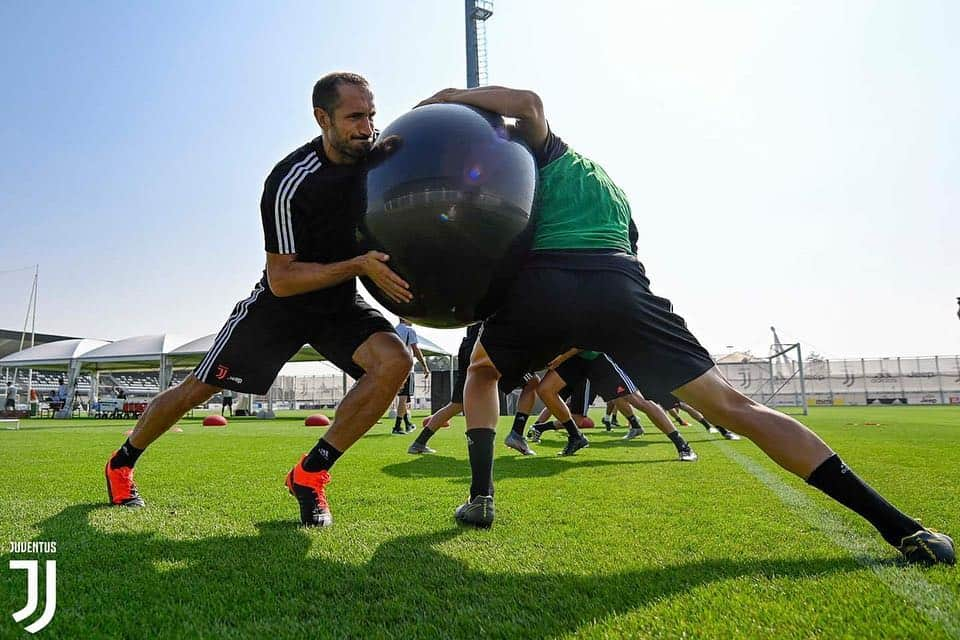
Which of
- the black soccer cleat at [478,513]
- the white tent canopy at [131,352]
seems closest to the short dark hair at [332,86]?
the black soccer cleat at [478,513]

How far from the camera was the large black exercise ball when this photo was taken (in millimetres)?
2416

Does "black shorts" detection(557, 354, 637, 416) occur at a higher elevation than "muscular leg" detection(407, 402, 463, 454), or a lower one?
higher

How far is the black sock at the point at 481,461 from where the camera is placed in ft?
9.65

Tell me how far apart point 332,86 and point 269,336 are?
4.49ft

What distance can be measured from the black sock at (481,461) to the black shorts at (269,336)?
81 centimetres

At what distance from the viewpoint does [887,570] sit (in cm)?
202

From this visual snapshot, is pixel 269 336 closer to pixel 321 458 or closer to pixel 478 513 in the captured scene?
pixel 321 458

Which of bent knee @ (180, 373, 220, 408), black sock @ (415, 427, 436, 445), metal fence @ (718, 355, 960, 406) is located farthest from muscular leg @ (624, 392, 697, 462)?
metal fence @ (718, 355, 960, 406)

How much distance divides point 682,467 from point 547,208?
135 inches

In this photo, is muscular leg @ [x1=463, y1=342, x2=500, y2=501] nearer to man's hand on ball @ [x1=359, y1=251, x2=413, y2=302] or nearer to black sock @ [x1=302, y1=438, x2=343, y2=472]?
man's hand on ball @ [x1=359, y1=251, x2=413, y2=302]

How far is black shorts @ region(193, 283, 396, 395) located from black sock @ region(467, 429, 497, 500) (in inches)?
31.8

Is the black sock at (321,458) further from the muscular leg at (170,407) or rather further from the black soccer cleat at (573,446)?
the black soccer cleat at (573,446)

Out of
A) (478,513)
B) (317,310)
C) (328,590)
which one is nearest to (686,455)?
(478,513)

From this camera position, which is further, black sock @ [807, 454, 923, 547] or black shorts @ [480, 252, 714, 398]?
black shorts @ [480, 252, 714, 398]
